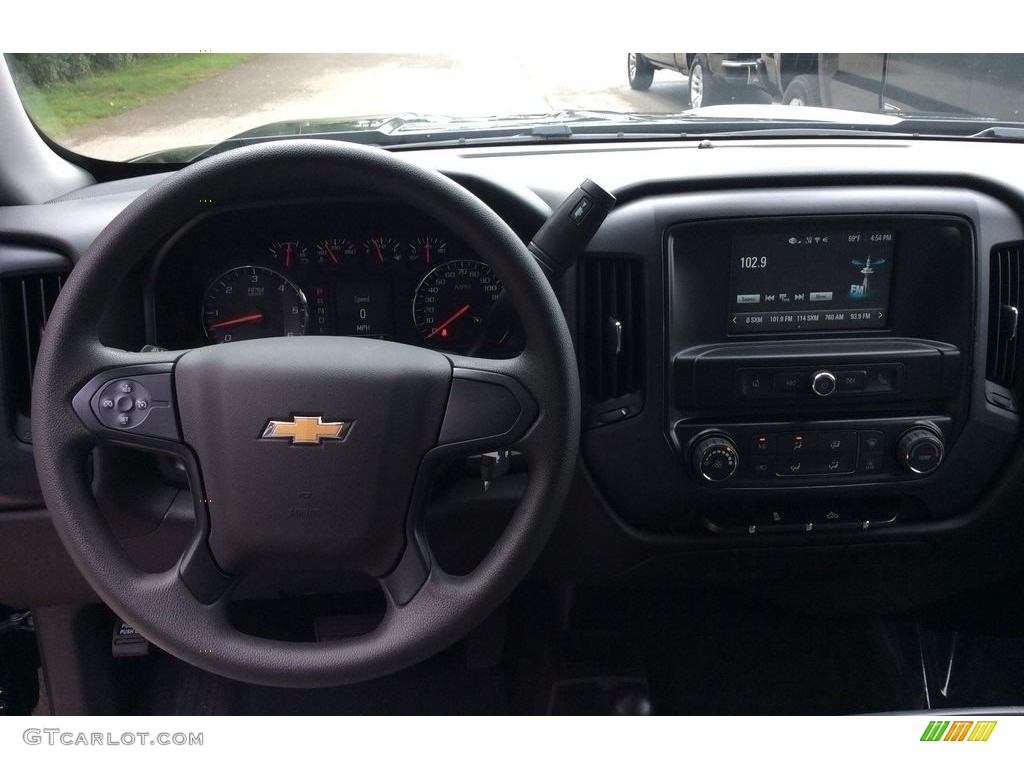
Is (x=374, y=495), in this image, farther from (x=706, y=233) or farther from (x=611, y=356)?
(x=706, y=233)

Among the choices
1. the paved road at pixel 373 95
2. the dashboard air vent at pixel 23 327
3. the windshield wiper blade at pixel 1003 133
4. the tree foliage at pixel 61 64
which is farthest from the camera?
the windshield wiper blade at pixel 1003 133

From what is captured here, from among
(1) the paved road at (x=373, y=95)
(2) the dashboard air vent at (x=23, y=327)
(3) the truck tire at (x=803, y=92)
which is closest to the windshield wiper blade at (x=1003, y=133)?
(3) the truck tire at (x=803, y=92)

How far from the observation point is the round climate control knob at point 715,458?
1543 mm

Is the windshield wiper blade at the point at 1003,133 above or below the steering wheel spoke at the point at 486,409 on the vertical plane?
above

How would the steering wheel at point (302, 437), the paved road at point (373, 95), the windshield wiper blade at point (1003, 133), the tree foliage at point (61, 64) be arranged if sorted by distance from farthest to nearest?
the windshield wiper blade at point (1003, 133), the paved road at point (373, 95), the tree foliage at point (61, 64), the steering wheel at point (302, 437)

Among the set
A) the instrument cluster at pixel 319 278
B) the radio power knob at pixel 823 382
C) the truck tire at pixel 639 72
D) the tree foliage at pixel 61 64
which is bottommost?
the radio power knob at pixel 823 382

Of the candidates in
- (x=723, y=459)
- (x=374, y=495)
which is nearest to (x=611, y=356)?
(x=723, y=459)

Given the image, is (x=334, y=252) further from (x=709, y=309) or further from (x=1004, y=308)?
(x=1004, y=308)

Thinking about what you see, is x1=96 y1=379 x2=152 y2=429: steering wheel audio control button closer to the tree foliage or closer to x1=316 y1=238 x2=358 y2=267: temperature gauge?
x1=316 y1=238 x2=358 y2=267: temperature gauge

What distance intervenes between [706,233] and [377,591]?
102 cm

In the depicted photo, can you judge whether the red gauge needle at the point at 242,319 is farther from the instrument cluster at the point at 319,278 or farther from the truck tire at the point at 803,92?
the truck tire at the point at 803,92

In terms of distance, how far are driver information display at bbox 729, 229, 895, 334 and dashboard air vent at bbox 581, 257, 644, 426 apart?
193 millimetres

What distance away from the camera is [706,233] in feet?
5.02

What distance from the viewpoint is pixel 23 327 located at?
4.79 ft
